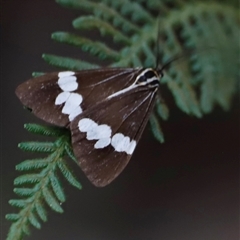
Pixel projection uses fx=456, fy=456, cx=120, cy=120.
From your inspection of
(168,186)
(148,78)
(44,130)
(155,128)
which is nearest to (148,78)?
(148,78)

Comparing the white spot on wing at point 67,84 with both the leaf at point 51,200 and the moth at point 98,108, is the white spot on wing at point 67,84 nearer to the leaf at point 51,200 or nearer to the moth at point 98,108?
the moth at point 98,108

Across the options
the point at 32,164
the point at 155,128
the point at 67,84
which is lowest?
the point at 155,128

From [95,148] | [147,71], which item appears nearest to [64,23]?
[147,71]

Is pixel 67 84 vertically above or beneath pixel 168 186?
above

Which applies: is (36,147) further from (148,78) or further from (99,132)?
(148,78)

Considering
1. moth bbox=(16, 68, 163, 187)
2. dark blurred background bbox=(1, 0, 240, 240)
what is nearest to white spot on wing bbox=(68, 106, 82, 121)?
moth bbox=(16, 68, 163, 187)

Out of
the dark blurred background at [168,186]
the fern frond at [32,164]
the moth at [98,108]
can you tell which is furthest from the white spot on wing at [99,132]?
the dark blurred background at [168,186]
